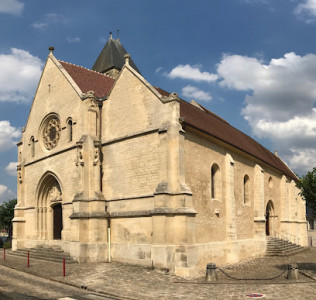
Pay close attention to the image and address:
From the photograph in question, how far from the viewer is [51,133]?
2359 centimetres

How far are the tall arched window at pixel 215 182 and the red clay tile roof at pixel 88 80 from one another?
839 centimetres

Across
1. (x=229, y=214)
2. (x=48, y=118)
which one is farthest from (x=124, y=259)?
(x=48, y=118)

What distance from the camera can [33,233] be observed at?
23.9 meters

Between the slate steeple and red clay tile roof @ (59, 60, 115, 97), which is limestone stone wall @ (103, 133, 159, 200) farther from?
the slate steeple

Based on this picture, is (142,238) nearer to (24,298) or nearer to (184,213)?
(184,213)

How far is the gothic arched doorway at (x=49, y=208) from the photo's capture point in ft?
74.8

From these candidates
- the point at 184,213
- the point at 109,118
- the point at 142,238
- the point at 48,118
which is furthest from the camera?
the point at 48,118

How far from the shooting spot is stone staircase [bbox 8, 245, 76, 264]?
18875 millimetres

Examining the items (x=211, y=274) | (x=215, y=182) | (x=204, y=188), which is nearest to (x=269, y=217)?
(x=215, y=182)

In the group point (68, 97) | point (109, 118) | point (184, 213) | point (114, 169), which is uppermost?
point (68, 97)

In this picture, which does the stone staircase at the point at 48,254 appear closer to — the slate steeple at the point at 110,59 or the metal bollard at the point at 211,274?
the metal bollard at the point at 211,274

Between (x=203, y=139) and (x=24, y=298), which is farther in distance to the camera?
(x=203, y=139)

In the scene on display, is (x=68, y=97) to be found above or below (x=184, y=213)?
above

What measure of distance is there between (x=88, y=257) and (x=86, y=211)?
228 cm
